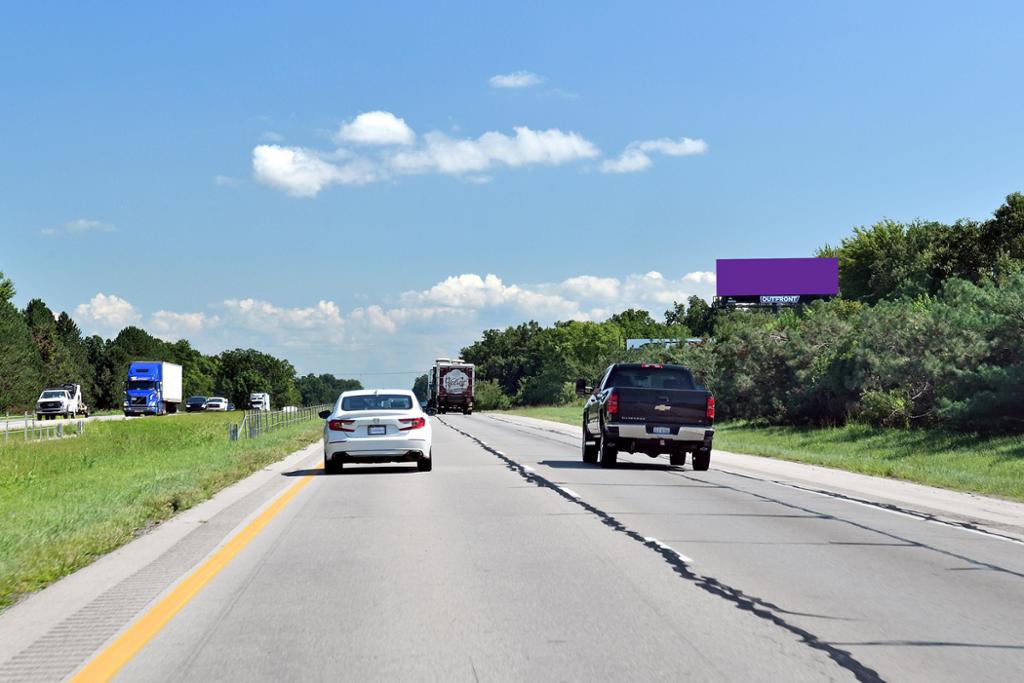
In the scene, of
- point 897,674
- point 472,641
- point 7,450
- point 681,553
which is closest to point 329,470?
point 681,553

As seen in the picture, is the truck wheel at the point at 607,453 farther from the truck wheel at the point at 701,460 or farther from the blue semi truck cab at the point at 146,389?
the blue semi truck cab at the point at 146,389

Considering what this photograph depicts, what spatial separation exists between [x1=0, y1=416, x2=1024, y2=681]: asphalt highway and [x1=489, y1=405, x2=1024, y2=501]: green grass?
21.8 feet

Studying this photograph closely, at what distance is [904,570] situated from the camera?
9.95 m

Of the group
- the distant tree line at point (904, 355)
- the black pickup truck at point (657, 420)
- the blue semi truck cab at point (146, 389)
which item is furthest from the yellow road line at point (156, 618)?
the blue semi truck cab at point (146, 389)

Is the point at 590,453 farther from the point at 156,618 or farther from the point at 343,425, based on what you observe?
the point at 156,618

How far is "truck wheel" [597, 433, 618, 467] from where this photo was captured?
76.4 feet

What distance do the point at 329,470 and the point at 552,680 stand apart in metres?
16.4

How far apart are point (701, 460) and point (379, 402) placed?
6732mm

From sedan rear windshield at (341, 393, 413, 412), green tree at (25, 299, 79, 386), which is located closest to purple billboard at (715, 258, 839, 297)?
green tree at (25, 299, 79, 386)

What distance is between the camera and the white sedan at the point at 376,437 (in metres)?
21.4

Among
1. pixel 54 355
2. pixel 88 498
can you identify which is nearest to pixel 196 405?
pixel 54 355

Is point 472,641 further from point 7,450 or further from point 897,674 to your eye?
point 7,450

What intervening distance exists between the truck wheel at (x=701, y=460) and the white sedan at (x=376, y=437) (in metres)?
5.63

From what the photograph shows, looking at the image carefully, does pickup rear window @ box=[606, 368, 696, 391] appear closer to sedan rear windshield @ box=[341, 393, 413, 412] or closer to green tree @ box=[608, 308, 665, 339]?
sedan rear windshield @ box=[341, 393, 413, 412]
